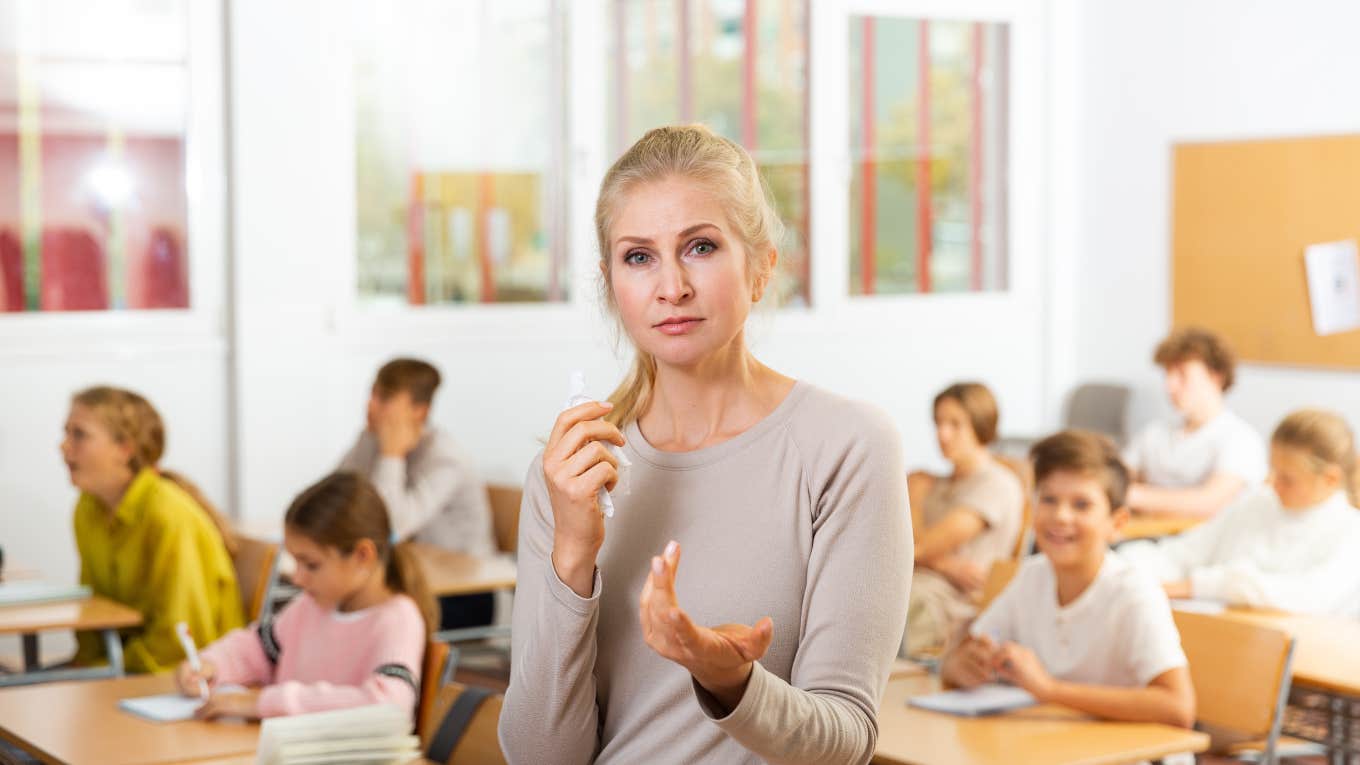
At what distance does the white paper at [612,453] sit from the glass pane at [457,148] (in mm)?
5054

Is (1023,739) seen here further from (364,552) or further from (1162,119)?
(1162,119)

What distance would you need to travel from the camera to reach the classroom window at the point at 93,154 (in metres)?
5.81

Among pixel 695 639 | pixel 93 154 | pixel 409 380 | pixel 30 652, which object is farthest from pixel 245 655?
pixel 93 154

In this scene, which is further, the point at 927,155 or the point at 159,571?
the point at 927,155

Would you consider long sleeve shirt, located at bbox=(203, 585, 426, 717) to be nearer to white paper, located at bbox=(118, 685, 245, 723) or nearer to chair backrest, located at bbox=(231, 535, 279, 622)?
white paper, located at bbox=(118, 685, 245, 723)

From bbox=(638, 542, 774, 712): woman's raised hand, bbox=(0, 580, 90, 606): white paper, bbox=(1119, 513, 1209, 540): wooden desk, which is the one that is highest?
bbox=(638, 542, 774, 712): woman's raised hand

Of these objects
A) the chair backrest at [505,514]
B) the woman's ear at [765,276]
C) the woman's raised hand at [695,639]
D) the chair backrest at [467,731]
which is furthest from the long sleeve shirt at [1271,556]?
the woman's raised hand at [695,639]

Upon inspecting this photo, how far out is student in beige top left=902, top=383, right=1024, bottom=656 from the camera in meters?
4.51

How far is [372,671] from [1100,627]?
1367 millimetres

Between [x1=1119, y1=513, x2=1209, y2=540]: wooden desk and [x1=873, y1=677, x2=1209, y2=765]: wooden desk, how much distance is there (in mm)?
2324

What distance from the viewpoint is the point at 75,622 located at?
3.72 meters

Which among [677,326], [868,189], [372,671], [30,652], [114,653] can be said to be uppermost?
[868,189]

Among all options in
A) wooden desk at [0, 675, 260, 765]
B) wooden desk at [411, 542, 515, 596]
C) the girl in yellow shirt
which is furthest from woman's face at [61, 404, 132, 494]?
wooden desk at [0, 675, 260, 765]

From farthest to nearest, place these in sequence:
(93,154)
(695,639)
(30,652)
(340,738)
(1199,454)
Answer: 1. (1199,454)
2. (93,154)
3. (30,652)
4. (340,738)
5. (695,639)
